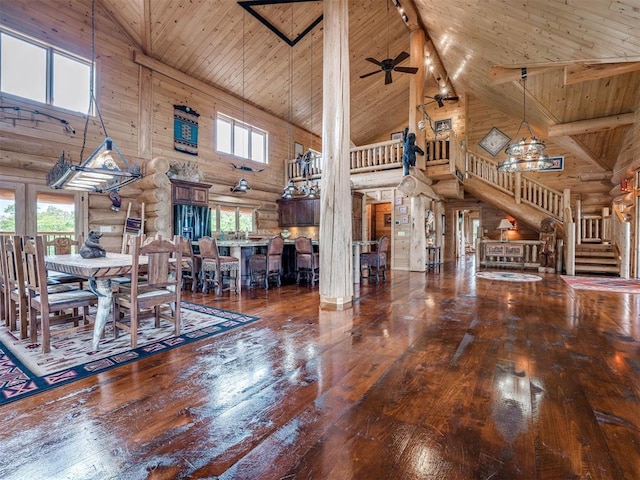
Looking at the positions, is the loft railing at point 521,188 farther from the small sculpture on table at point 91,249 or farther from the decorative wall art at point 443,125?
the small sculpture on table at point 91,249

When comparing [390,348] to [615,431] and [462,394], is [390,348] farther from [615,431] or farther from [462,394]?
[615,431]

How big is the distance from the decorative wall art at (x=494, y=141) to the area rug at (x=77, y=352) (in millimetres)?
10703

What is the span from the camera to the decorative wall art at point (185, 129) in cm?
748

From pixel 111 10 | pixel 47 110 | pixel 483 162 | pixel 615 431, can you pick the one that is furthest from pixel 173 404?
pixel 483 162

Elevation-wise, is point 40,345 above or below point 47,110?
below

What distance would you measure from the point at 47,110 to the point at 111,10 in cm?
245

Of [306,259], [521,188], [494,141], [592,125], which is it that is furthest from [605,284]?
[494,141]

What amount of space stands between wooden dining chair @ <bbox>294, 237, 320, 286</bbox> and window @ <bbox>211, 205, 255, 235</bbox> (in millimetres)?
3030

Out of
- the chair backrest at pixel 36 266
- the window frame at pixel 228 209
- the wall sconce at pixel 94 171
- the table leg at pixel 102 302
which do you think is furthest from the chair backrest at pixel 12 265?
the window frame at pixel 228 209

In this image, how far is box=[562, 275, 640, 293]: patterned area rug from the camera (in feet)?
18.9

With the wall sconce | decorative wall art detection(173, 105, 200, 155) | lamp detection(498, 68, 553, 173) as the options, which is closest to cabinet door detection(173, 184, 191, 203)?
decorative wall art detection(173, 105, 200, 155)

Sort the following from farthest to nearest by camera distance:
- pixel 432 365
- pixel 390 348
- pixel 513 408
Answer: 1. pixel 390 348
2. pixel 432 365
3. pixel 513 408

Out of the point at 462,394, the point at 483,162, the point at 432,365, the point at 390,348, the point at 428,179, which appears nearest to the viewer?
the point at 462,394

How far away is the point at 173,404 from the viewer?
1.87 m
